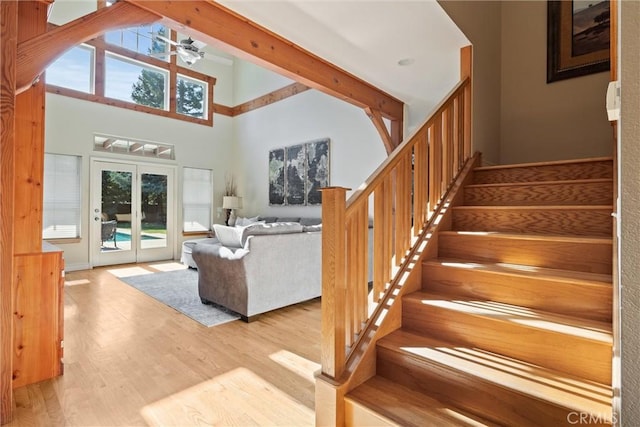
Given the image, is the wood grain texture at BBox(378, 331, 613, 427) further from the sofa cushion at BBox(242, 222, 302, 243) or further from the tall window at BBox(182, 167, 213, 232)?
the tall window at BBox(182, 167, 213, 232)

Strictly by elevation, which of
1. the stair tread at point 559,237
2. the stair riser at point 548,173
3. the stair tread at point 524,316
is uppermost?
the stair riser at point 548,173

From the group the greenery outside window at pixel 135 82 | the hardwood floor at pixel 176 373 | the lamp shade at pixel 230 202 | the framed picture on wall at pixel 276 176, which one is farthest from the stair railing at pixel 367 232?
the greenery outside window at pixel 135 82

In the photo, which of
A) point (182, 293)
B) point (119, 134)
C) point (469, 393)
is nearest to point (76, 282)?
point (182, 293)

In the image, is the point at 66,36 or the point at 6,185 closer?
the point at 6,185

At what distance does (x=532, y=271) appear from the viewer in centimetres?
176

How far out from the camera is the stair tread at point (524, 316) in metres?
1.36

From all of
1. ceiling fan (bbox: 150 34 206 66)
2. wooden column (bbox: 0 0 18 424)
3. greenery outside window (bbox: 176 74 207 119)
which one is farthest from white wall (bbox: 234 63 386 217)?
wooden column (bbox: 0 0 18 424)

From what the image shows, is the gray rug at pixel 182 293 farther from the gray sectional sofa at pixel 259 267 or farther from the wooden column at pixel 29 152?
the wooden column at pixel 29 152

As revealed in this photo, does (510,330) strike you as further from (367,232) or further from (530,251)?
(367,232)

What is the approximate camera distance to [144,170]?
6.31 metres

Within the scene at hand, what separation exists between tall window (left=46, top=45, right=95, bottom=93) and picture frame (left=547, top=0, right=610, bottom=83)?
275 inches

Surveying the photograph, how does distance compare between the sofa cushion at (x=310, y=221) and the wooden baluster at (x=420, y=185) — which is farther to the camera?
the sofa cushion at (x=310, y=221)

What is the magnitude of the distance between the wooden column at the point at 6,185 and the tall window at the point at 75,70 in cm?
476

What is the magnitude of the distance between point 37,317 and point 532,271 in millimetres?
3004
